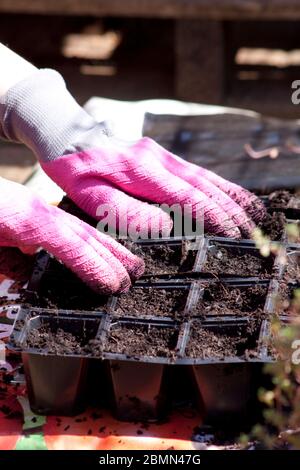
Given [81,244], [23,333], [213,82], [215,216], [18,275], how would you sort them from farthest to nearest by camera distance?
[213,82] < [18,275] < [215,216] < [81,244] < [23,333]

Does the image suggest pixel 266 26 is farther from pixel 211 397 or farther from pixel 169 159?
pixel 211 397

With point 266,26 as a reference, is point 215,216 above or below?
below

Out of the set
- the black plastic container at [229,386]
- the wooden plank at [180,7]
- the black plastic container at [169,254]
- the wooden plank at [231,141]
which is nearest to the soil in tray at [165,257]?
the black plastic container at [169,254]

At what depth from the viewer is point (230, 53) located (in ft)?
12.9

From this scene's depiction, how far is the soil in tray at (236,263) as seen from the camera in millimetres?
1496

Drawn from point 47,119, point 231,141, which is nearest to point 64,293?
point 47,119

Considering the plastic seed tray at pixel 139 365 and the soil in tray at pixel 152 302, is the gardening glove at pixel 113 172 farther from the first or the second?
the plastic seed tray at pixel 139 365

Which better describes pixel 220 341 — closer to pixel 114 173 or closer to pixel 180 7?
pixel 114 173

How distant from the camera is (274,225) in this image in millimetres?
1638

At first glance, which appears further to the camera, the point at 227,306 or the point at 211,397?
the point at 227,306

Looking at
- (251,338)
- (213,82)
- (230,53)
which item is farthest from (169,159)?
(230,53)

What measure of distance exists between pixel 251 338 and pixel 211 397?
0.11m

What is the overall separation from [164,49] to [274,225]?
2820mm

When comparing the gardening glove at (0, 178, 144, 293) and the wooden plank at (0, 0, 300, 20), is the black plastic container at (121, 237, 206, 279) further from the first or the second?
the wooden plank at (0, 0, 300, 20)
